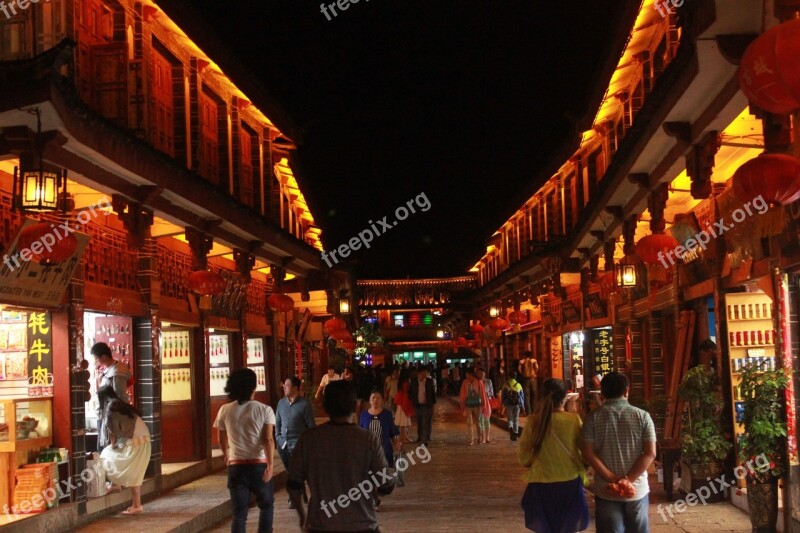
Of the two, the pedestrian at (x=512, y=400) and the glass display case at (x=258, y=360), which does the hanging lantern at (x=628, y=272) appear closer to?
the pedestrian at (x=512, y=400)

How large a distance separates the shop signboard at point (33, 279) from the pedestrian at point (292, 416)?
129 inches

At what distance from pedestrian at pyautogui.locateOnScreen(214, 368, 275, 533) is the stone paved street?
2653mm

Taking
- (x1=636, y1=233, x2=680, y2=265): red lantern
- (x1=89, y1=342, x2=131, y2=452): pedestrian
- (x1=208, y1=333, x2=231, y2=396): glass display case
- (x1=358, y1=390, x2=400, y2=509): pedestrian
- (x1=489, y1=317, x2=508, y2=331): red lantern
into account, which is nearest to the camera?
(x1=89, y1=342, x2=131, y2=452): pedestrian

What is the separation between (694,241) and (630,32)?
384 centimetres

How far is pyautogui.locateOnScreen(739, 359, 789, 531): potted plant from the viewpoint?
379 inches

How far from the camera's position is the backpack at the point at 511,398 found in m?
22.8

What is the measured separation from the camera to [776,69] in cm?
599

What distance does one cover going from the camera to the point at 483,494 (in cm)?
1452

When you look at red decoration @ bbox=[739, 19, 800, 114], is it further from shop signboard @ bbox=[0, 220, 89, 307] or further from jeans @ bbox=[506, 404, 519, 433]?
jeans @ bbox=[506, 404, 519, 433]

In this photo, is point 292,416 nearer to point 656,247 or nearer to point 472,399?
point 656,247

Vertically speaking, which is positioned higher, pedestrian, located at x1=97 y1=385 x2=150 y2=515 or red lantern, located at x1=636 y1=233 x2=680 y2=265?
red lantern, located at x1=636 y1=233 x2=680 y2=265

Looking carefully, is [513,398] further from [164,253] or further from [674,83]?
[674,83]

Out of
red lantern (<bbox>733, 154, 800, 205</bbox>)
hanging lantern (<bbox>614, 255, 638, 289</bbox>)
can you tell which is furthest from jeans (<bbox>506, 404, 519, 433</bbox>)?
red lantern (<bbox>733, 154, 800, 205</bbox>)

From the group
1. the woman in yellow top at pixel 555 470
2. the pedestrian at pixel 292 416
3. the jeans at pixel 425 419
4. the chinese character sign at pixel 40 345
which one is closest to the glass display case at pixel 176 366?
the pedestrian at pixel 292 416
